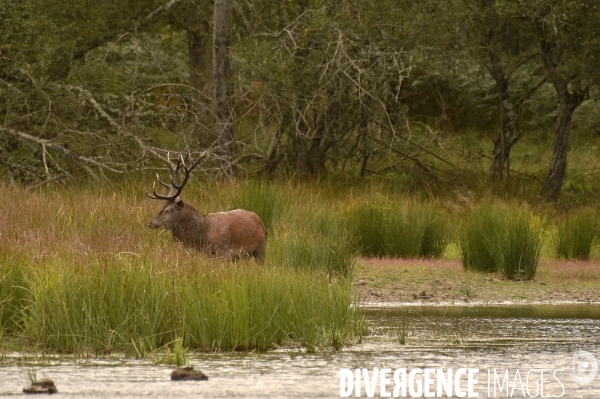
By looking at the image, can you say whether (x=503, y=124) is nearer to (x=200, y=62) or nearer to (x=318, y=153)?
(x=318, y=153)

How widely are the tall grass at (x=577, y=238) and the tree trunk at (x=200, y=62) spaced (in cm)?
769

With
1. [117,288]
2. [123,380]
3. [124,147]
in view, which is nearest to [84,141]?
[124,147]

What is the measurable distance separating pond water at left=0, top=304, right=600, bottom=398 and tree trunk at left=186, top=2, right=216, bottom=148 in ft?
38.8

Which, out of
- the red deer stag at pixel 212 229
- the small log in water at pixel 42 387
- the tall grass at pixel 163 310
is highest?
the red deer stag at pixel 212 229

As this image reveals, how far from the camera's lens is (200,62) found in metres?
28.1

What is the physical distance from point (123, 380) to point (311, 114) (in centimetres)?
1555

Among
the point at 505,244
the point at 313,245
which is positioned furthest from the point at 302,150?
the point at 313,245

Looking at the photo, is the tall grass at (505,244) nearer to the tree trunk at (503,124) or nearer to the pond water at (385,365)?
the pond water at (385,365)

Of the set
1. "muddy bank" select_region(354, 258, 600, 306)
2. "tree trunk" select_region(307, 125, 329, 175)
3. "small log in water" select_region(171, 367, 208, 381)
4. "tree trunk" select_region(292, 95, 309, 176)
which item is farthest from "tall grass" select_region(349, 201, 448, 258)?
"small log in water" select_region(171, 367, 208, 381)

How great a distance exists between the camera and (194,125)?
21.7 meters

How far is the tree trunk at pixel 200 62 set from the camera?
22.8 metres

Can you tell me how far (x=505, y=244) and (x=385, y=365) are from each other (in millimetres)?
6634

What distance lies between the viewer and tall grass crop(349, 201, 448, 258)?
17.0 metres

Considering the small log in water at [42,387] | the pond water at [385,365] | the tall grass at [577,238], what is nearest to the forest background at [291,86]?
the tall grass at [577,238]
